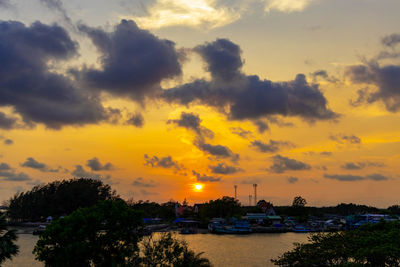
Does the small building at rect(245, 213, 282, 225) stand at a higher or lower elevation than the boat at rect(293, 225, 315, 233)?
higher

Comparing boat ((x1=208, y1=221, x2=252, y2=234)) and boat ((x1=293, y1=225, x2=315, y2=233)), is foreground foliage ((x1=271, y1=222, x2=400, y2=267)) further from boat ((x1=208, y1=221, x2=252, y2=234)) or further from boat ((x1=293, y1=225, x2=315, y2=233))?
boat ((x1=293, y1=225, x2=315, y2=233))

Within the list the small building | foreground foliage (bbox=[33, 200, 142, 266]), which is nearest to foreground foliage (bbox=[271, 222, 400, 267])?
foreground foliage (bbox=[33, 200, 142, 266])

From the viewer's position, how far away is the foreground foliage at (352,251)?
3849cm

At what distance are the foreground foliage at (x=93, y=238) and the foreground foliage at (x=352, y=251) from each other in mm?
18175

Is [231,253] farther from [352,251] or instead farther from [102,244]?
[102,244]

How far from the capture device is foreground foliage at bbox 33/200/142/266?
3738cm

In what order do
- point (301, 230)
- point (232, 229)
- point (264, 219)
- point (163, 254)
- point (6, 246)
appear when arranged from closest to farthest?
1. point (163, 254)
2. point (6, 246)
3. point (232, 229)
4. point (301, 230)
5. point (264, 219)

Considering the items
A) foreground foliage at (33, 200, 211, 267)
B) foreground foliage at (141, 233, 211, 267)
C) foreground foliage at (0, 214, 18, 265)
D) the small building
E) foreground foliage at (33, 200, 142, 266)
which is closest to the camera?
foreground foliage at (33, 200, 142, 266)

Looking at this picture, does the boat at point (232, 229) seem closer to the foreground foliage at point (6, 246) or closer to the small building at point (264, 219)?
the small building at point (264, 219)

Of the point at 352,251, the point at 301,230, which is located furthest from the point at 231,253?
the point at 301,230

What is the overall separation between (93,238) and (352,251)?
26096 mm

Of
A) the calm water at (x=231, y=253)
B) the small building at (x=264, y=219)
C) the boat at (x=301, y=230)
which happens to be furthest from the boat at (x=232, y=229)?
the calm water at (x=231, y=253)

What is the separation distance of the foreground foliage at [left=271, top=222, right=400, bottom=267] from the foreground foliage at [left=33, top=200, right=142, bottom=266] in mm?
18175

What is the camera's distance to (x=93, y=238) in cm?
3875
